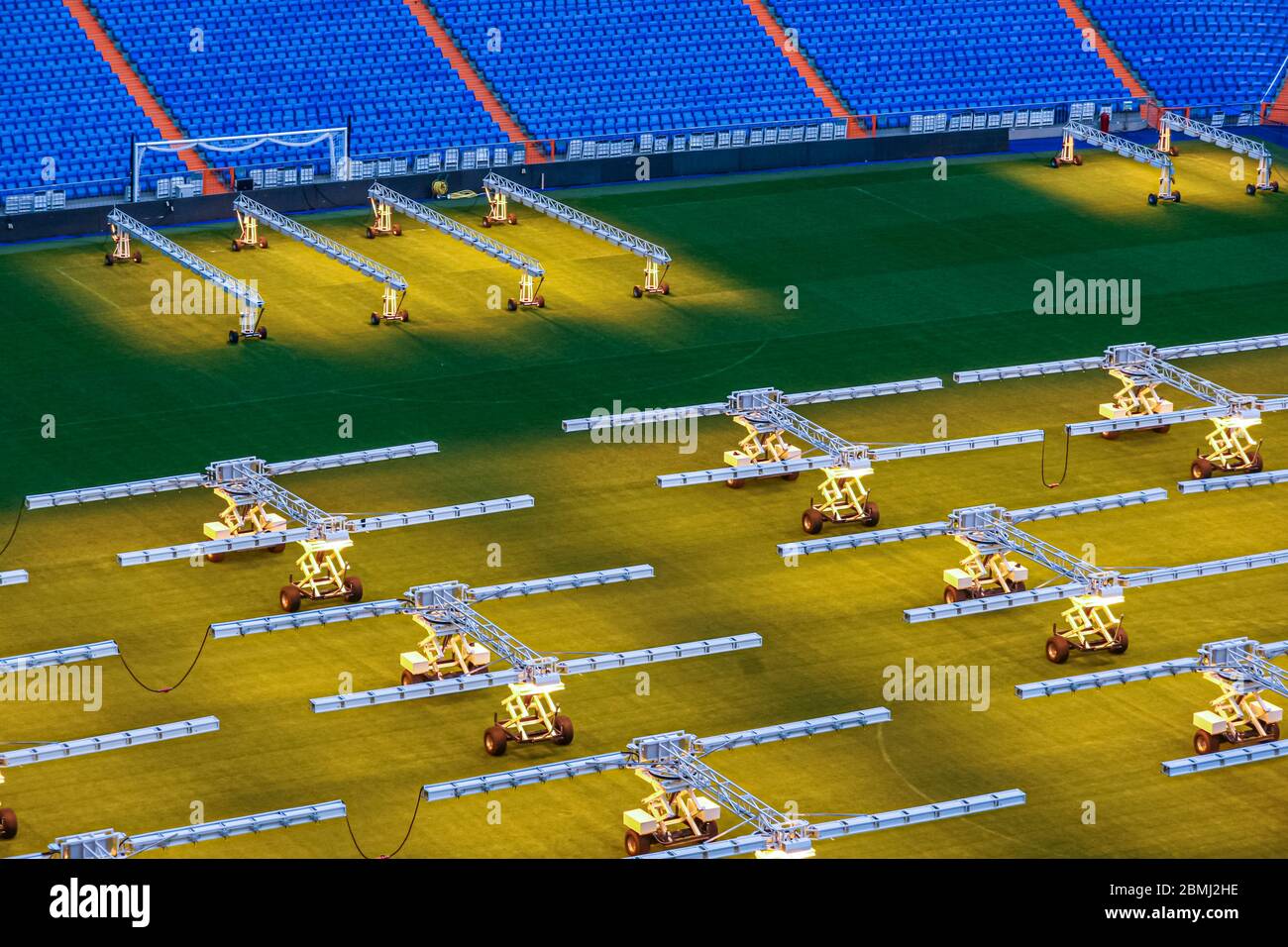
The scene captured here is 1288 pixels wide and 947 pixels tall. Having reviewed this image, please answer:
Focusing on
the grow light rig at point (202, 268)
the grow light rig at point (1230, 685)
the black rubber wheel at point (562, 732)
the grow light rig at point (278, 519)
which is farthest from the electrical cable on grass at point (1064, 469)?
the grow light rig at point (202, 268)

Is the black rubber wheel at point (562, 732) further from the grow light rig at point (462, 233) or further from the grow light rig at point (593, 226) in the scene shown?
the grow light rig at point (593, 226)

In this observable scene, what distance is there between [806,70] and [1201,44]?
18.8 meters

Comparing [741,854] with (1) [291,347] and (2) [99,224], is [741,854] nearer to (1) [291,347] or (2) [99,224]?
(1) [291,347]

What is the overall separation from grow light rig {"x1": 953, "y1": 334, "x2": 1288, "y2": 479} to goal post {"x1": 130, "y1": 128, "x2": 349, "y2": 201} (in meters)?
29.3

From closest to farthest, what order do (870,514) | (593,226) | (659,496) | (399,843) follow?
(399,843), (870,514), (659,496), (593,226)

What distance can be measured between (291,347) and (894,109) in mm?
34609

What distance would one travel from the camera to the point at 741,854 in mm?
47969

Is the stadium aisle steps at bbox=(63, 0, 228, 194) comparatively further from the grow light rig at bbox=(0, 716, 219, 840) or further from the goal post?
the grow light rig at bbox=(0, 716, 219, 840)

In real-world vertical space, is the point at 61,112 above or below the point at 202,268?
above

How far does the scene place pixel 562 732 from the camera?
53.0 m

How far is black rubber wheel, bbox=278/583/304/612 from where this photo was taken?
194 ft

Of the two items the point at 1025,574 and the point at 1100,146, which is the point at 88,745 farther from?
the point at 1100,146

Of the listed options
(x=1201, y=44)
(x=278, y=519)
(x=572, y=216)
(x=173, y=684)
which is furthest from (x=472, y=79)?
(x=173, y=684)
